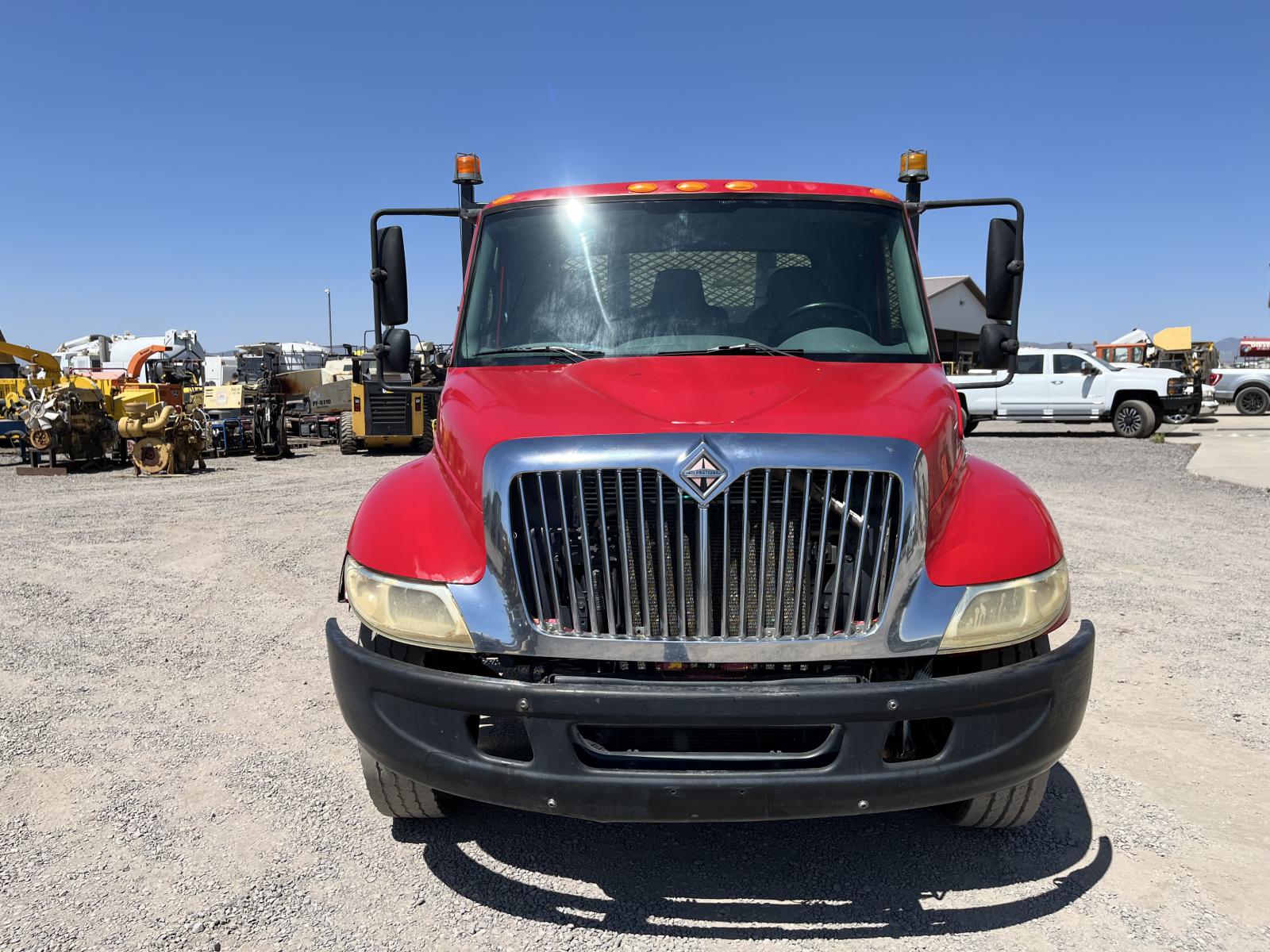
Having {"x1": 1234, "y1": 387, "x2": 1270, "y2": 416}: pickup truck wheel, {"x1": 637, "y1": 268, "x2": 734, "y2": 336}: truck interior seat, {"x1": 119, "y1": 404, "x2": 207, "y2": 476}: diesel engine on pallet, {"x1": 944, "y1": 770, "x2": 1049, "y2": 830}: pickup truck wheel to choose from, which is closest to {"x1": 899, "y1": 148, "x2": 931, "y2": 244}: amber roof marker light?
Result: {"x1": 637, "y1": 268, "x2": 734, "y2": 336}: truck interior seat

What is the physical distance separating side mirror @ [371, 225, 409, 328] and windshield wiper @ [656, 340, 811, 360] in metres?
1.42

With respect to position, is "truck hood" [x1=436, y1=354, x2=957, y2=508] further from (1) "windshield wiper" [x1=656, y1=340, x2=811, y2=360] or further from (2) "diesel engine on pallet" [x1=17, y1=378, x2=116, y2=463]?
(2) "diesel engine on pallet" [x1=17, y1=378, x2=116, y2=463]

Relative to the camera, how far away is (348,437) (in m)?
19.6

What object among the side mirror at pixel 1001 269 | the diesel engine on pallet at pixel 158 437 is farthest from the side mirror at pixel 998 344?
the diesel engine on pallet at pixel 158 437

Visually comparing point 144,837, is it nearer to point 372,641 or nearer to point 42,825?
point 42,825

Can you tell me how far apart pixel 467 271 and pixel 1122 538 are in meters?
6.71

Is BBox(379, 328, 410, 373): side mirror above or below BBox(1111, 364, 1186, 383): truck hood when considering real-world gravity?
above

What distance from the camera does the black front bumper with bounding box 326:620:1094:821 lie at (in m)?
2.21

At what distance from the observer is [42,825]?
3068mm

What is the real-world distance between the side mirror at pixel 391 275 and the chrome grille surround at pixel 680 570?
196cm

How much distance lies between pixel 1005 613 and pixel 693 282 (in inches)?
68.7

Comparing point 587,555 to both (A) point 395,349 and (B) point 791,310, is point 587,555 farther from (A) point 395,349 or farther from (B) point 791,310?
(A) point 395,349

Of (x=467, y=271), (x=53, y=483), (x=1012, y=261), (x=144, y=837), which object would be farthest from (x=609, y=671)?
(x=53, y=483)

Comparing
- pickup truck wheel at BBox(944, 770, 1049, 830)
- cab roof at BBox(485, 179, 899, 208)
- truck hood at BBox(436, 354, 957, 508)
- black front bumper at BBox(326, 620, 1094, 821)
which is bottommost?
pickup truck wheel at BBox(944, 770, 1049, 830)
